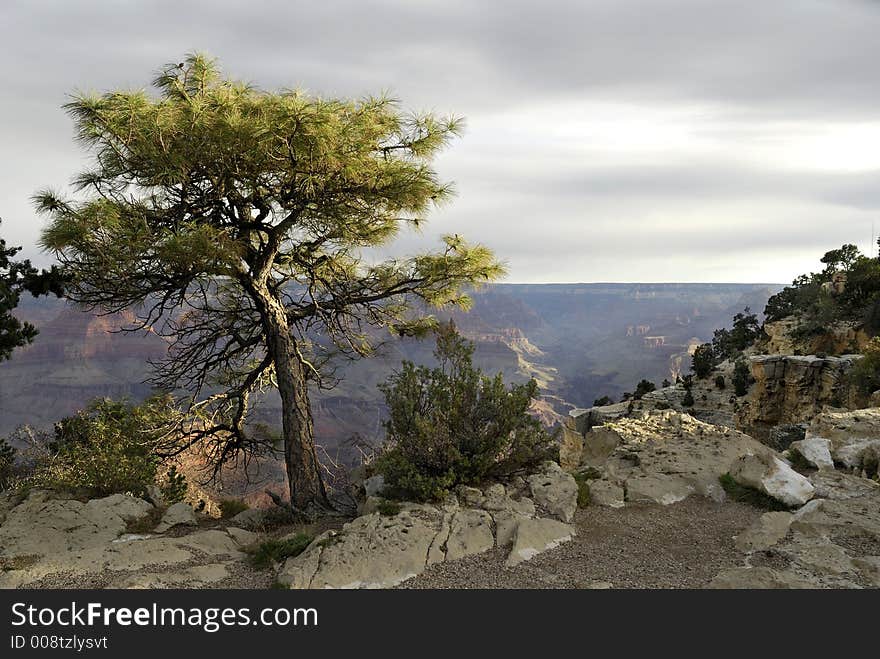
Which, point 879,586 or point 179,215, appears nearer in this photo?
point 879,586

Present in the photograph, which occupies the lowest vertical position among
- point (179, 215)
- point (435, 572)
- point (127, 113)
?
point (435, 572)

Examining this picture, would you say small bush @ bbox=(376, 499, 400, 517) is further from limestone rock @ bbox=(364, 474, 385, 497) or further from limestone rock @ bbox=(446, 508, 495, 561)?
limestone rock @ bbox=(364, 474, 385, 497)

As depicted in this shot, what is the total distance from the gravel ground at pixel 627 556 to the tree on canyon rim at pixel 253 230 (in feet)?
11.9

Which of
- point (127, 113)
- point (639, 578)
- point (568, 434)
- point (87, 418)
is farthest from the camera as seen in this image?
point (568, 434)

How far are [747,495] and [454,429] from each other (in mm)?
3581

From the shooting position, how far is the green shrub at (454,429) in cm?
679

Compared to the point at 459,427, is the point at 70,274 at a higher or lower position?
higher

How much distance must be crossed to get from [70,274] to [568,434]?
8104 millimetres

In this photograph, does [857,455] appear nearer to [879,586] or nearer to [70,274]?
[879,586]

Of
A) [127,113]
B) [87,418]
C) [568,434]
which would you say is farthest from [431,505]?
[87,418]

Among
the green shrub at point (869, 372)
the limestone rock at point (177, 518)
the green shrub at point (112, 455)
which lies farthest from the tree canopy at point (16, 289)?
the green shrub at point (869, 372)

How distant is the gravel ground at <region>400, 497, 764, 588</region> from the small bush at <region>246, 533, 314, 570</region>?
140cm

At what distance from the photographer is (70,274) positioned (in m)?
7.58

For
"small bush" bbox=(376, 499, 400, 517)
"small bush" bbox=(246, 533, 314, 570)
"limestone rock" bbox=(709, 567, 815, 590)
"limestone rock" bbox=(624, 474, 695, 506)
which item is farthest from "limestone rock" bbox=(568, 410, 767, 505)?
"small bush" bbox=(246, 533, 314, 570)
